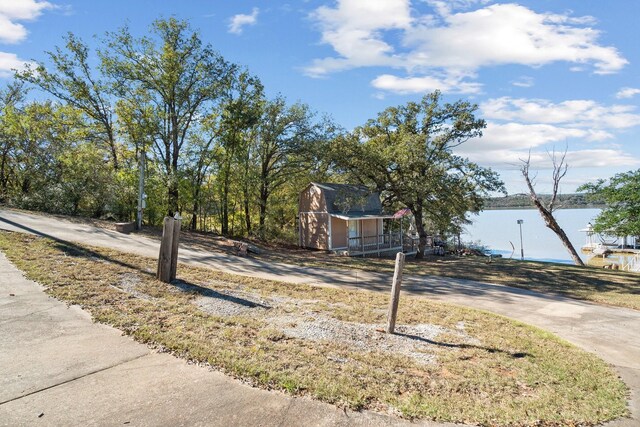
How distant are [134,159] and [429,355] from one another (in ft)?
73.6

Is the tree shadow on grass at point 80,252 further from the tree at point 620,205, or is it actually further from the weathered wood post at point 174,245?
the tree at point 620,205

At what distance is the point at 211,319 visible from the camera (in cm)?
603

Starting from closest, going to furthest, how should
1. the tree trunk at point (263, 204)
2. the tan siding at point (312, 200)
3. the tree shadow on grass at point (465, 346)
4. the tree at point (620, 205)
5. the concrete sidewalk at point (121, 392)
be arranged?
the concrete sidewalk at point (121, 392) < the tree shadow on grass at point (465, 346) < the tree at point (620, 205) < the tan siding at point (312, 200) < the tree trunk at point (263, 204)

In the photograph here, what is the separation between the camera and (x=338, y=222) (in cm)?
2417

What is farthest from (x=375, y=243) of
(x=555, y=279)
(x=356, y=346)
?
(x=356, y=346)

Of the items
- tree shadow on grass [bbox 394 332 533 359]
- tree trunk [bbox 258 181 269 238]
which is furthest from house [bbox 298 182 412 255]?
tree shadow on grass [bbox 394 332 533 359]

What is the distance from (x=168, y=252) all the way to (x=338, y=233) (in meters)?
16.6

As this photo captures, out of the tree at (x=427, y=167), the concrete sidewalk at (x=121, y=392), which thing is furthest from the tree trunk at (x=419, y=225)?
the concrete sidewalk at (x=121, y=392)

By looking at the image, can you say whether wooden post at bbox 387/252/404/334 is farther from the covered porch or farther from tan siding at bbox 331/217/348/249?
tan siding at bbox 331/217/348/249

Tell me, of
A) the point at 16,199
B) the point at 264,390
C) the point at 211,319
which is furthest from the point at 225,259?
the point at 16,199

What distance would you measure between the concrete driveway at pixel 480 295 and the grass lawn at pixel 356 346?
0.74 metres

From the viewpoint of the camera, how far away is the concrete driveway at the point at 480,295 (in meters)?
6.54

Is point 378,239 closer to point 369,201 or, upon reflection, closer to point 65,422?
point 369,201

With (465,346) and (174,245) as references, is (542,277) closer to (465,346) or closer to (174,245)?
(465,346)
